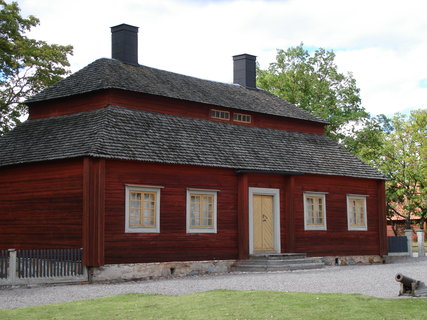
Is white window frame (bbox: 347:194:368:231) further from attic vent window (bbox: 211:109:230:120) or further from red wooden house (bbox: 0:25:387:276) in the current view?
attic vent window (bbox: 211:109:230:120)

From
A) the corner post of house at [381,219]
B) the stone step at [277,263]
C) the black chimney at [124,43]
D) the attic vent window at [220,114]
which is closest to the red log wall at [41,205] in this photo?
the stone step at [277,263]

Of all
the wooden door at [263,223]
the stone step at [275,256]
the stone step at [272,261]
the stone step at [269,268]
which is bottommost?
the stone step at [269,268]

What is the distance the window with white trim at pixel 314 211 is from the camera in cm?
2584

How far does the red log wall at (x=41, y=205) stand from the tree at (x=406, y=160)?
2939 cm

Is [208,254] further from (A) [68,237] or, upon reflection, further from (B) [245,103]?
(B) [245,103]

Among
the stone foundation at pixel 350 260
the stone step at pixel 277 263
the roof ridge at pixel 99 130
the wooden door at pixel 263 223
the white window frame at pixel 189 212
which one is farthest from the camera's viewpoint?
the stone foundation at pixel 350 260

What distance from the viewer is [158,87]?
24188mm

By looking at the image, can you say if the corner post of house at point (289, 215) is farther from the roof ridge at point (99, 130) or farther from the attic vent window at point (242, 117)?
the roof ridge at point (99, 130)

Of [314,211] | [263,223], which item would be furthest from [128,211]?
[314,211]

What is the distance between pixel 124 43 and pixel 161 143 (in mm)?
5949

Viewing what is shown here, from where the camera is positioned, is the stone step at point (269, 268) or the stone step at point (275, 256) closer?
the stone step at point (269, 268)

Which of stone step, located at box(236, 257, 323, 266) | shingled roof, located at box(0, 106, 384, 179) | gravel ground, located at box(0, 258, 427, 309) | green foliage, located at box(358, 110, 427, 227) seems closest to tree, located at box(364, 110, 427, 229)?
green foliage, located at box(358, 110, 427, 227)

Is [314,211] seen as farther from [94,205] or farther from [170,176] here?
[94,205]

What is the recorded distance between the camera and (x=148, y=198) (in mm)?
20969
